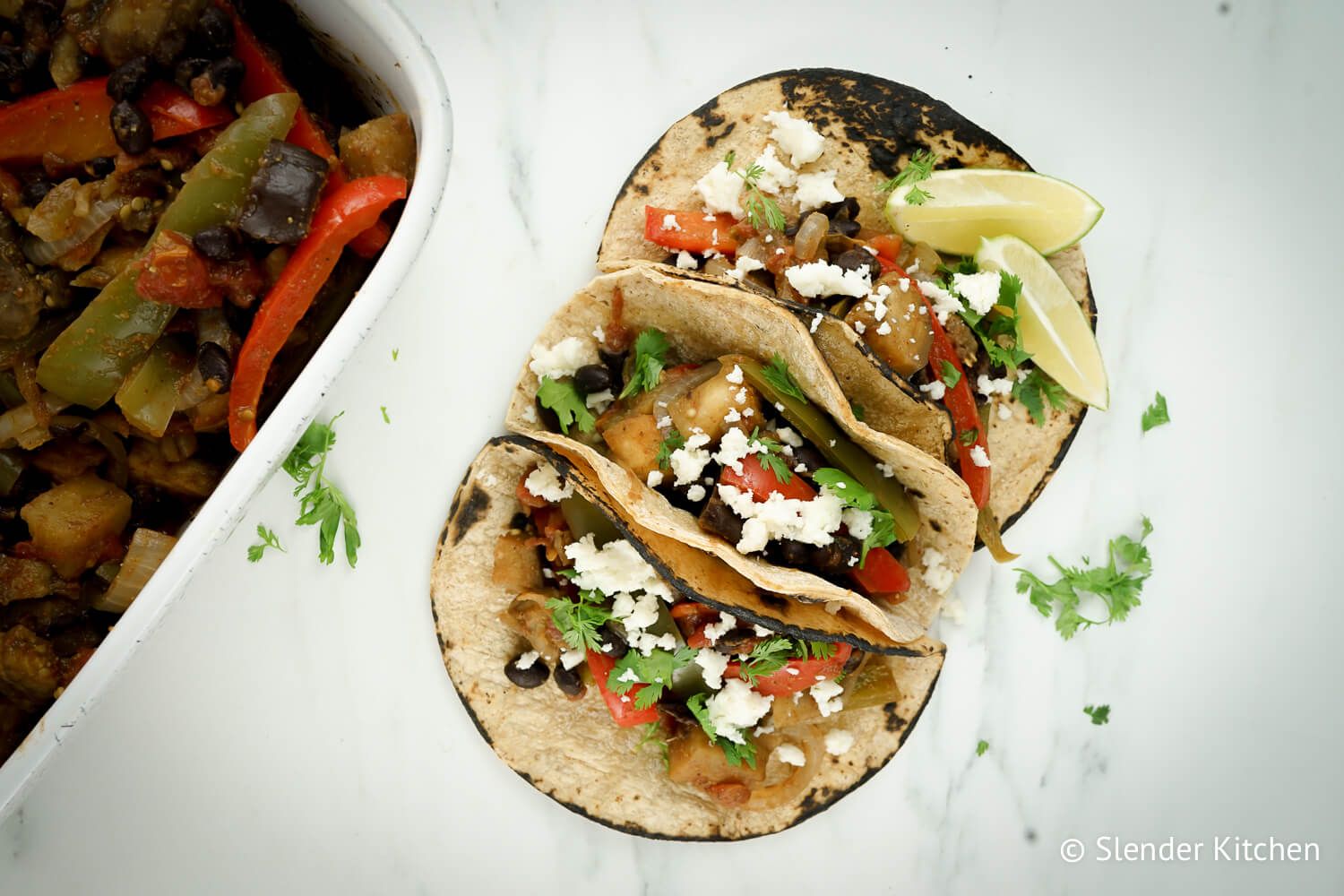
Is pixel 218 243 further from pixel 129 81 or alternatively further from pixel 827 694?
pixel 827 694

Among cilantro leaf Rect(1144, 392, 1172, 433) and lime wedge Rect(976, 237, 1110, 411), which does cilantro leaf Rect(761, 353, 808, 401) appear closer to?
lime wedge Rect(976, 237, 1110, 411)

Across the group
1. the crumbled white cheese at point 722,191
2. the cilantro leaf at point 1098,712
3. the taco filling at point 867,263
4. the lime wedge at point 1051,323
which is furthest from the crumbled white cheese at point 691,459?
the cilantro leaf at point 1098,712

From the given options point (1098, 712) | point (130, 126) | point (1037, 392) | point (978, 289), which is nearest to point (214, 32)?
point (130, 126)

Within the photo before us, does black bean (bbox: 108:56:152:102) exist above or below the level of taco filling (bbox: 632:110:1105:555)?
above

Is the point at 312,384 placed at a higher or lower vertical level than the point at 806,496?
higher

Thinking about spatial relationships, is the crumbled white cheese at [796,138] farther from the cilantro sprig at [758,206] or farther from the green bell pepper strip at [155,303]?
the green bell pepper strip at [155,303]

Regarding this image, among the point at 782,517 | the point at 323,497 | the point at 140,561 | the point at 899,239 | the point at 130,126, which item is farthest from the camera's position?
the point at 323,497

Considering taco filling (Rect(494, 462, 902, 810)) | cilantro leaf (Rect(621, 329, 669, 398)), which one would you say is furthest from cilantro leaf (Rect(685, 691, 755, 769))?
cilantro leaf (Rect(621, 329, 669, 398))
